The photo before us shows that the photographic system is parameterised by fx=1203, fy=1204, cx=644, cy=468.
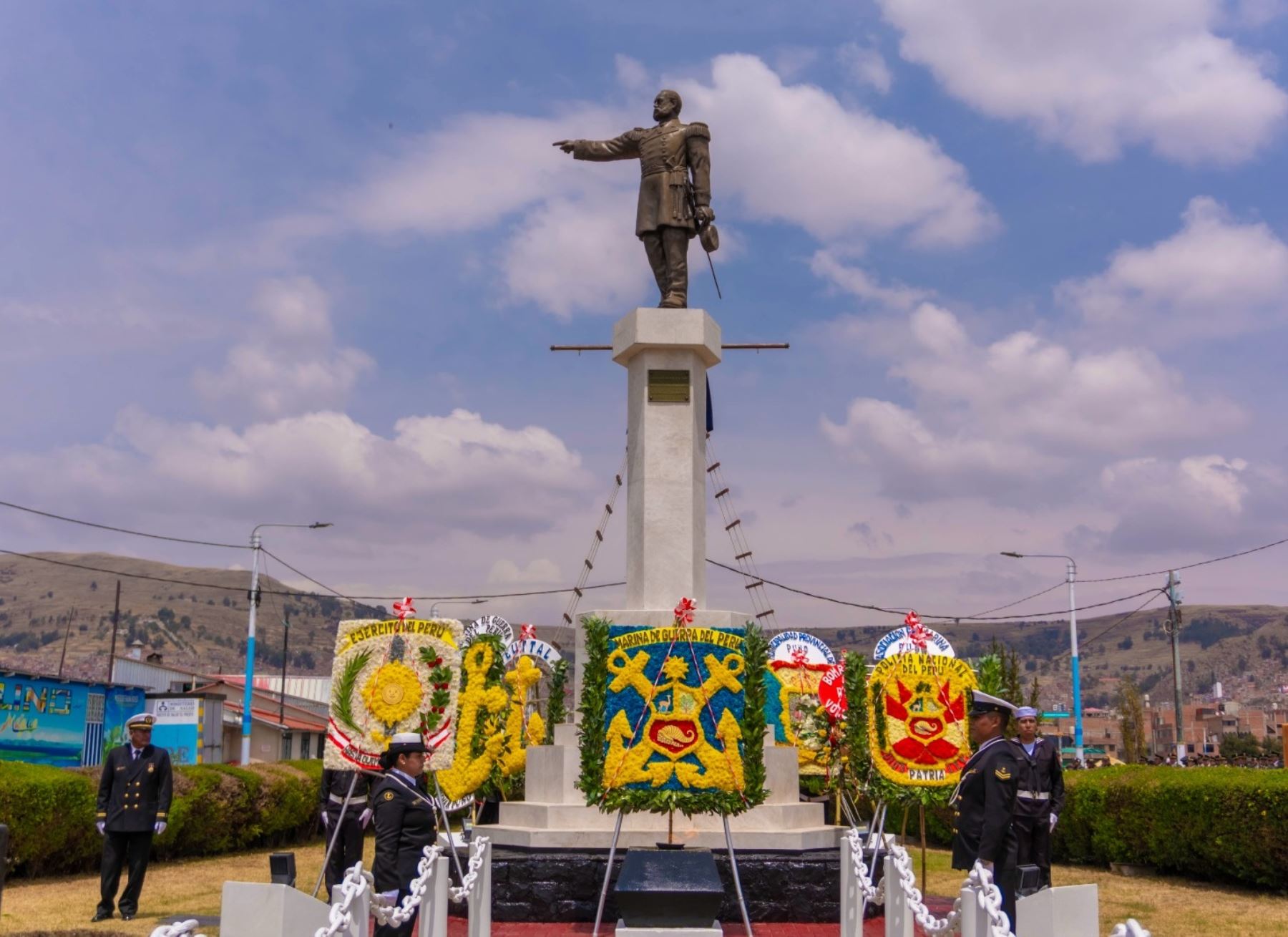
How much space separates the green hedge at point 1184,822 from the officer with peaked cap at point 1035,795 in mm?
3341

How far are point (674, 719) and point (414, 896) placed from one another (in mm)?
3688

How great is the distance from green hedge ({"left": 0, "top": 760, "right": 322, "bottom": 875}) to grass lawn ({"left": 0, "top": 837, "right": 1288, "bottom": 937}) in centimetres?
33

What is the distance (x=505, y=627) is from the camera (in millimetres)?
18781

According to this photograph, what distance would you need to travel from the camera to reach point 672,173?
14.4 metres

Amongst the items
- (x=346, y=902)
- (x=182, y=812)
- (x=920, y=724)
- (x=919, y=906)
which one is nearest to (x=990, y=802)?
(x=919, y=906)

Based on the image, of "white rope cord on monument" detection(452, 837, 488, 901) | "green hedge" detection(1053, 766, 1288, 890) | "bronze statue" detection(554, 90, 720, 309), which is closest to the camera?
"white rope cord on monument" detection(452, 837, 488, 901)

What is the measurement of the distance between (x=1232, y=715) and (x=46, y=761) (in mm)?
167525

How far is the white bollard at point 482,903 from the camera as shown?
9.29 meters

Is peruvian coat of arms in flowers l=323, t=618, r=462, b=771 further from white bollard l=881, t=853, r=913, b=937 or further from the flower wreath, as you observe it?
white bollard l=881, t=853, r=913, b=937

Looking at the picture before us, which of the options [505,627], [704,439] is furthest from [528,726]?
[704,439]

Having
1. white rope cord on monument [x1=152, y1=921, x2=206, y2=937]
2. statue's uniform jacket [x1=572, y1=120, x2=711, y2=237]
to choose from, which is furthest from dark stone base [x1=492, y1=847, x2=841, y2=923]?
statue's uniform jacket [x1=572, y1=120, x2=711, y2=237]

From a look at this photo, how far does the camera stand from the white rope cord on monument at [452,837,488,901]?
8.48m

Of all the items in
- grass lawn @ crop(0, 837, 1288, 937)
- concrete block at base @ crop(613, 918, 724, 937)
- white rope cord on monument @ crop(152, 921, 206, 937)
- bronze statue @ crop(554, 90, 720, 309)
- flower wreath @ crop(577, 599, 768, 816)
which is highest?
bronze statue @ crop(554, 90, 720, 309)

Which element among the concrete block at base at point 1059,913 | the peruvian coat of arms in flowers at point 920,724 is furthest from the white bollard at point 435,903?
the peruvian coat of arms in flowers at point 920,724
